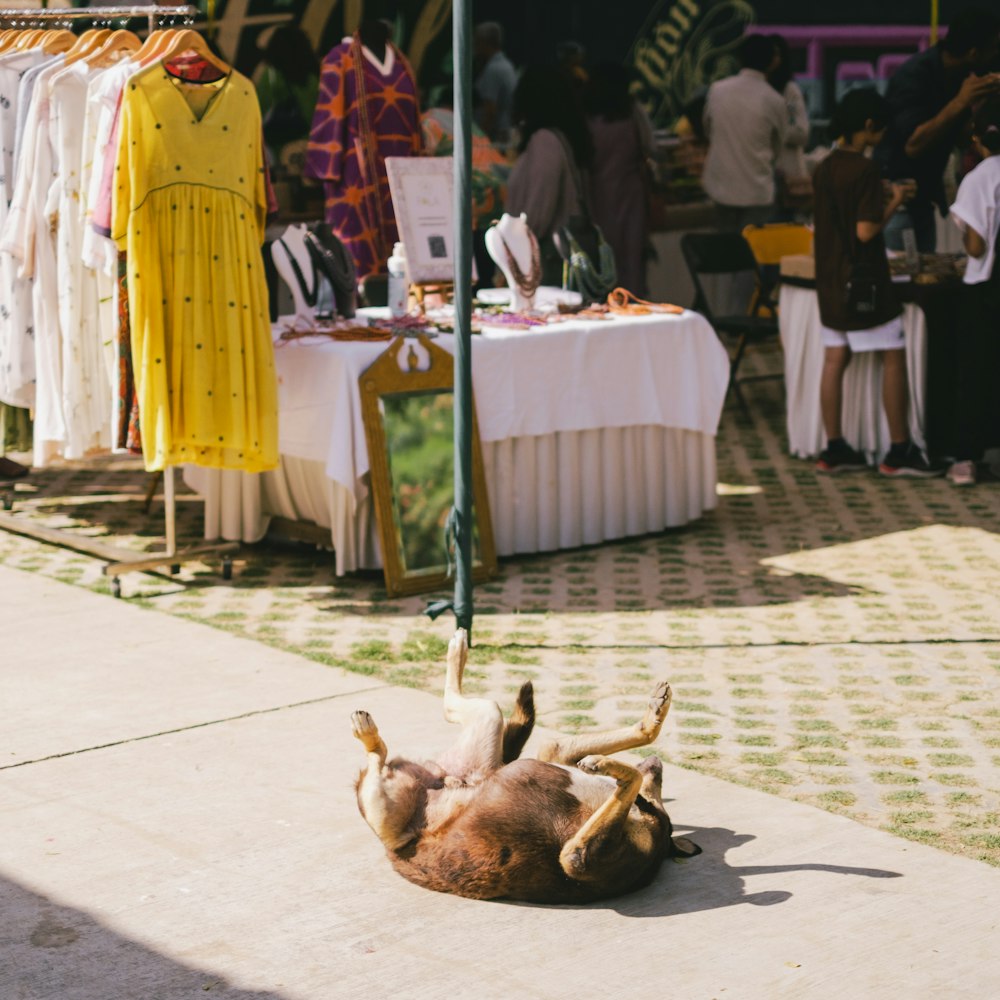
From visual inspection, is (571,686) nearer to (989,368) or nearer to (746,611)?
(746,611)

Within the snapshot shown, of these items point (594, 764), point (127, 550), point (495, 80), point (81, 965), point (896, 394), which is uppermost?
point (495, 80)

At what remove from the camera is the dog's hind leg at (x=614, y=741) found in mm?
4137

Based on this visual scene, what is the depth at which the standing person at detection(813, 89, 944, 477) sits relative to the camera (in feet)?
28.7

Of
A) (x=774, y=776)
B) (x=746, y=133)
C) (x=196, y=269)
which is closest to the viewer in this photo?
Answer: (x=774, y=776)

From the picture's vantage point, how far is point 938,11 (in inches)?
691

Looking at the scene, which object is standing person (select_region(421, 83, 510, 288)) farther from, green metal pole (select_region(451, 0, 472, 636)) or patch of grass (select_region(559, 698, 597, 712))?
patch of grass (select_region(559, 698, 597, 712))

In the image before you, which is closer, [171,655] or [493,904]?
[493,904]

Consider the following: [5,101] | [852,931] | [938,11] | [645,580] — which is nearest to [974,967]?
[852,931]

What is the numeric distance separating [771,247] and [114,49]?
5197mm

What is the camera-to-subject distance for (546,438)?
7469 millimetres

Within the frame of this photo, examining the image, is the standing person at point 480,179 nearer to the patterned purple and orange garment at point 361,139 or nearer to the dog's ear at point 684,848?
the patterned purple and orange garment at point 361,139

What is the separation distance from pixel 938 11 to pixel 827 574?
38.9 ft

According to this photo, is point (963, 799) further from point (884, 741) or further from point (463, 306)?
point (463, 306)

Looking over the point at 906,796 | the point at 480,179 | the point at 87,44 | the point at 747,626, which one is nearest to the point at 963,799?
the point at 906,796
